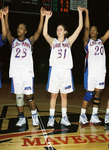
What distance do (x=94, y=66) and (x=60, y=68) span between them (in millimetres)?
655

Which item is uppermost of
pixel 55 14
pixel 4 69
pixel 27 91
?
pixel 55 14

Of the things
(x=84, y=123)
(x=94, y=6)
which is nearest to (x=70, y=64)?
(x=84, y=123)

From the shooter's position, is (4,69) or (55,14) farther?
(4,69)

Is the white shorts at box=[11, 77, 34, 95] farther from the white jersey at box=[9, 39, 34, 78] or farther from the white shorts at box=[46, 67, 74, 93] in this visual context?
the white shorts at box=[46, 67, 74, 93]

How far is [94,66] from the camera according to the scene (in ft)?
11.9

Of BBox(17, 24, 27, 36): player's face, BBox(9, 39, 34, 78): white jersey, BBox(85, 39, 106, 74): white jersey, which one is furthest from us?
BBox(85, 39, 106, 74): white jersey

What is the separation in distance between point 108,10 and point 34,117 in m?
13.8

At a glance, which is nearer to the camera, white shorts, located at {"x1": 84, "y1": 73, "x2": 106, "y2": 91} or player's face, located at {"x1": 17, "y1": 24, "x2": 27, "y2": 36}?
player's face, located at {"x1": 17, "y1": 24, "x2": 27, "y2": 36}

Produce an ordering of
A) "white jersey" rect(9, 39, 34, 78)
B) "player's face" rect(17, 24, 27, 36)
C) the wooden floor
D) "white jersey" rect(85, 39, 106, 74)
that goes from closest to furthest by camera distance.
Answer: the wooden floor < "white jersey" rect(9, 39, 34, 78) < "player's face" rect(17, 24, 27, 36) < "white jersey" rect(85, 39, 106, 74)

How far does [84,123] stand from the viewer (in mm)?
3617

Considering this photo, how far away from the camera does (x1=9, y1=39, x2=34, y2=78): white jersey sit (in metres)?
3.39

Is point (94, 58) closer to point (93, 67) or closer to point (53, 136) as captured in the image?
point (93, 67)

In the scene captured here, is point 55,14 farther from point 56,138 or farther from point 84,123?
point 56,138

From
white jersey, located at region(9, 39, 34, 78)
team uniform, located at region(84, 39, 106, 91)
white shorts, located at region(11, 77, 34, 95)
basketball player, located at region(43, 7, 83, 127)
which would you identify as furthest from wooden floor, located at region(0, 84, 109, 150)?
white jersey, located at region(9, 39, 34, 78)
